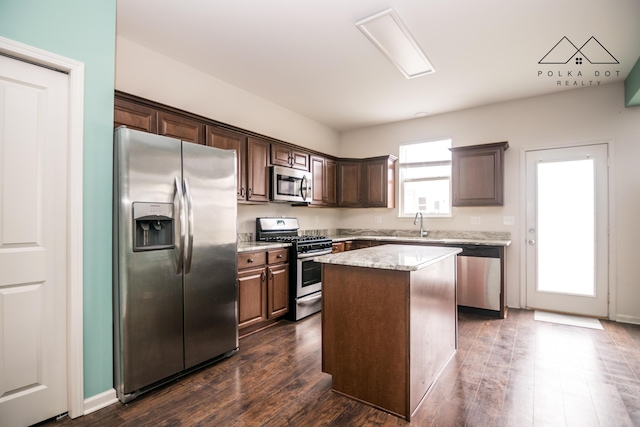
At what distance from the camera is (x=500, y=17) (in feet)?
8.23

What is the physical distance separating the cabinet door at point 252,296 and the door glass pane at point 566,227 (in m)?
3.62

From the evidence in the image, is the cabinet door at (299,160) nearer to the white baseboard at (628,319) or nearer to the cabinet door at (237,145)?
the cabinet door at (237,145)

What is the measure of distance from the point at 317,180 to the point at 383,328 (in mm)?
3178

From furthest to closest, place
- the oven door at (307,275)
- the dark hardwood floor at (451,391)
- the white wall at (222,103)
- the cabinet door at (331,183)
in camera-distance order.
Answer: the cabinet door at (331,183)
the oven door at (307,275)
the white wall at (222,103)
the dark hardwood floor at (451,391)

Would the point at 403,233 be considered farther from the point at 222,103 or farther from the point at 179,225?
the point at 179,225

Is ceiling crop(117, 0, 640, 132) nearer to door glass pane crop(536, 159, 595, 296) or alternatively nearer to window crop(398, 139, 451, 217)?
window crop(398, 139, 451, 217)

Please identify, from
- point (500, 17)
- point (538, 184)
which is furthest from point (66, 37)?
point (538, 184)

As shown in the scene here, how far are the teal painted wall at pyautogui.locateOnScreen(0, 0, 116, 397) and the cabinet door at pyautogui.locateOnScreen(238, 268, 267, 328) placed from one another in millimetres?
1194

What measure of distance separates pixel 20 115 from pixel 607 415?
3.96 meters

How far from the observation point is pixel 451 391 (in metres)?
2.19

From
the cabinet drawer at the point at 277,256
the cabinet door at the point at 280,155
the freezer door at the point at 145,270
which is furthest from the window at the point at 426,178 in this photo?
the freezer door at the point at 145,270

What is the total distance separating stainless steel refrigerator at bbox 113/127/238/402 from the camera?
82.4 inches

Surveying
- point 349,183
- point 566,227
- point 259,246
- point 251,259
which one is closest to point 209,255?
point 251,259

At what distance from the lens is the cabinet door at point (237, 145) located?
130 inches
